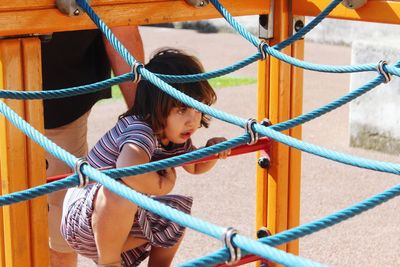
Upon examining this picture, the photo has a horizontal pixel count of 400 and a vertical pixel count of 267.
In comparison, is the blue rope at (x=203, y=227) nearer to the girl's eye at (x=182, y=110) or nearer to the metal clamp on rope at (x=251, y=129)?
the metal clamp on rope at (x=251, y=129)

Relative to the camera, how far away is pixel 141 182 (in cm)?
280

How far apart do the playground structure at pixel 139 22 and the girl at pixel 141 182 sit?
0.64 feet

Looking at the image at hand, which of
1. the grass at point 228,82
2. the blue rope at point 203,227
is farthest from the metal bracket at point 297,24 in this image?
the grass at point 228,82

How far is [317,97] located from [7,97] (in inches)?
208

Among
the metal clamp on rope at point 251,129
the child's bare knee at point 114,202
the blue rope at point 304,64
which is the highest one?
the blue rope at point 304,64

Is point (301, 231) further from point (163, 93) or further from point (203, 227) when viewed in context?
point (163, 93)

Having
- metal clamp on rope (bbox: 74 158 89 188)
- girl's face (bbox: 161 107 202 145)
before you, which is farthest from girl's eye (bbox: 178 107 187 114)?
metal clamp on rope (bbox: 74 158 89 188)

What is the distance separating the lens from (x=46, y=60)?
10.5 ft

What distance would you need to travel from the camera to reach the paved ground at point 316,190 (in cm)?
446

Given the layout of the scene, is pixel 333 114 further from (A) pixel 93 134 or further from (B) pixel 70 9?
(B) pixel 70 9

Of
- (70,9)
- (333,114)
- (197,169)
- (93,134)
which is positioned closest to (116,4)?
(70,9)

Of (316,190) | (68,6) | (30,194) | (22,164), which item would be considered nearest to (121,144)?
(22,164)

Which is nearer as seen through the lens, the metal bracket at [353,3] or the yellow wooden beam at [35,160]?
the yellow wooden beam at [35,160]

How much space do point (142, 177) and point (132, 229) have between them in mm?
192
